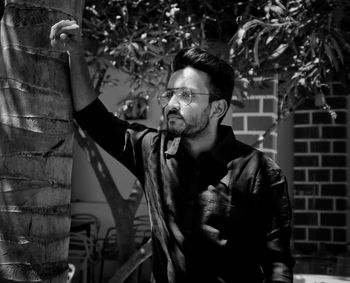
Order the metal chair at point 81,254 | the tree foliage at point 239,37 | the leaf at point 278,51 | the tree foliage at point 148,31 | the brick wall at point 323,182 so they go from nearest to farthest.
Result: the tree foliage at point 239,37
the leaf at point 278,51
the tree foliage at point 148,31
the metal chair at point 81,254
the brick wall at point 323,182

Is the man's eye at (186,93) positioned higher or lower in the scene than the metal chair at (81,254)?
higher

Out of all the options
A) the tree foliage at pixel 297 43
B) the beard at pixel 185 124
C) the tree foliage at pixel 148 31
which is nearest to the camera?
the beard at pixel 185 124

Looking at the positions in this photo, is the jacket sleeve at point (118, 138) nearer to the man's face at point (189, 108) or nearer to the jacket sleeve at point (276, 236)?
the man's face at point (189, 108)

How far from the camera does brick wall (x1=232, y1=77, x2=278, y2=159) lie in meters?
5.30

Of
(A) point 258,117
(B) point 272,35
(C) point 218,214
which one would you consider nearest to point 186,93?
(C) point 218,214

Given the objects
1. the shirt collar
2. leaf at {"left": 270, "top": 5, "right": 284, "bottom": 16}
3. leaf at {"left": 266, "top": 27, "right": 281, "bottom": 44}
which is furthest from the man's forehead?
leaf at {"left": 270, "top": 5, "right": 284, "bottom": 16}

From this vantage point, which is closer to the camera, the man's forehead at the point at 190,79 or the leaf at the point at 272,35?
the man's forehead at the point at 190,79

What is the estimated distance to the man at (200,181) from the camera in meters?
2.11

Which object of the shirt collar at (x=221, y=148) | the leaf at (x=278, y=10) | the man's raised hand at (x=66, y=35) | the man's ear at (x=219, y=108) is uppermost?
the leaf at (x=278, y=10)

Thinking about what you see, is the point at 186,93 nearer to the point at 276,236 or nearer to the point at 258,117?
the point at 276,236

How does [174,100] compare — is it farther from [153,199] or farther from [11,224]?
[11,224]

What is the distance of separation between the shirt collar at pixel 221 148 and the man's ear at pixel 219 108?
9 centimetres

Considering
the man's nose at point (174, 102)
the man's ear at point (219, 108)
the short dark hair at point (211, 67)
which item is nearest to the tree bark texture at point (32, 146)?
the man's nose at point (174, 102)

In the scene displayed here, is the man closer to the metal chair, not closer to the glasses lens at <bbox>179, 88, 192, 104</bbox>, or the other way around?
the glasses lens at <bbox>179, 88, 192, 104</bbox>
